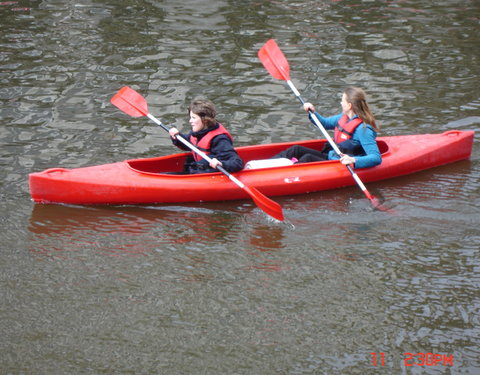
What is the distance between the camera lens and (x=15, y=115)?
8.47 m

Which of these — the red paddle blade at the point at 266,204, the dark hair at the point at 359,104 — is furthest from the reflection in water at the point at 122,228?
the dark hair at the point at 359,104

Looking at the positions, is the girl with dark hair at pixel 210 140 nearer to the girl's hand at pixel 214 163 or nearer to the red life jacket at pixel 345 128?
the girl's hand at pixel 214 163

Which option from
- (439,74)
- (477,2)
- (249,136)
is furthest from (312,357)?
(477,2)

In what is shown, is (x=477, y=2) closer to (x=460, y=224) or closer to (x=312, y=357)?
(x=460, y=224)

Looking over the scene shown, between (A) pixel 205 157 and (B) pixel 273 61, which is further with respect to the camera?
(B) pixel 273 61

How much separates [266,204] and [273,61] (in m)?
2.27

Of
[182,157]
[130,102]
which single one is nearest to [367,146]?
[182,157]

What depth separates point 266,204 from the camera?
6.05m

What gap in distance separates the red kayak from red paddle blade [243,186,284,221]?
0.31 m

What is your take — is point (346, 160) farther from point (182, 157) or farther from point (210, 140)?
point (182, 157)

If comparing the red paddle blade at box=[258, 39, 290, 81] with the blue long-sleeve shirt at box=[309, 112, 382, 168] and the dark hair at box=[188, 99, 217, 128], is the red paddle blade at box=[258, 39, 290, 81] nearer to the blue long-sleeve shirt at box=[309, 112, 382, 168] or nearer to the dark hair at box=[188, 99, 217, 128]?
→ the blue long-sleeve shirt at box=[309, 112, 382, 168]

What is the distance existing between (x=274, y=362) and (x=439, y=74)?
6245 millimetres
